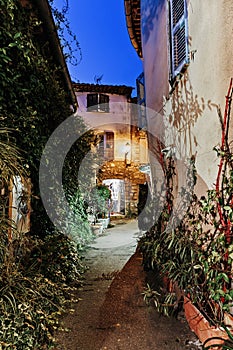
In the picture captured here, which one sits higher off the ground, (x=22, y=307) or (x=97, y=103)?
(x=97, y=103)

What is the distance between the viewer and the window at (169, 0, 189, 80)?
14.1ft

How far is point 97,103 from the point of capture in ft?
66.7

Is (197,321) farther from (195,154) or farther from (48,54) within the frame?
(48,54)

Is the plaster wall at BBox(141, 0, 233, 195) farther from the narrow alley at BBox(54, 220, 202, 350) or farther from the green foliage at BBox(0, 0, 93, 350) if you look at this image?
the green foliage at BBox(0, 0, 93, 350)

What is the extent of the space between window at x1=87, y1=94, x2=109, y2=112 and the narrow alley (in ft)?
52.4

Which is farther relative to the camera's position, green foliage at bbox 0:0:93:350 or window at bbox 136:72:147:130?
window at bbox 136:72:147:130

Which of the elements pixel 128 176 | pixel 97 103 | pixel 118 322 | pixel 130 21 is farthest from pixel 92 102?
pixel 118 322

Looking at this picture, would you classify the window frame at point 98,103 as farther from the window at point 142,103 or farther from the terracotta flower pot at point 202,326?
the terracotta flower pot at point 202,326

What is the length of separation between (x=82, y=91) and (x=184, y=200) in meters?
17.6

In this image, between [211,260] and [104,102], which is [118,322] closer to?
[211,260]

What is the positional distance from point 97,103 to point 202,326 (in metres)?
18.9

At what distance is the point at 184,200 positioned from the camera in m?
4.28

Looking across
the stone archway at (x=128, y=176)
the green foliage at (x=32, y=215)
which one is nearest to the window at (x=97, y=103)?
the stone archway at (x=128, y=176)

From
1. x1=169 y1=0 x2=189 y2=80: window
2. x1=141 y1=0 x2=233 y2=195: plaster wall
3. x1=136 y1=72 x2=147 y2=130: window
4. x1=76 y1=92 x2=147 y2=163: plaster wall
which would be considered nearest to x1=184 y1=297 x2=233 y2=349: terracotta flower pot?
x1=141 y1=0 x2=233 y2=195: plaster wall
